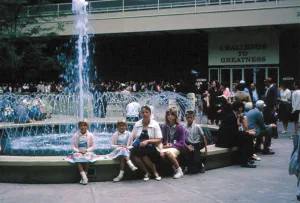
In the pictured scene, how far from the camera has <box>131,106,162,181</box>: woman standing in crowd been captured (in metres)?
7.71

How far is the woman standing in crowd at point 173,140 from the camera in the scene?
7852 millimetres

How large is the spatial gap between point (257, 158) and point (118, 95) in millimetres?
12372

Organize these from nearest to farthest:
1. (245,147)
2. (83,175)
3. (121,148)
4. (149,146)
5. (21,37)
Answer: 1. (83,175)
2. (121,148)
3. (149,146)
4. (245,147)
5. (21,37)

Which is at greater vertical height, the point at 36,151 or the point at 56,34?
the point at 56,34

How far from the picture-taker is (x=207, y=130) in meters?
13.4

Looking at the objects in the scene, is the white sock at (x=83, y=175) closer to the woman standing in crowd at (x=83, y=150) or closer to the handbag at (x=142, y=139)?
the woman standing in crowd at (x=83, y=150)

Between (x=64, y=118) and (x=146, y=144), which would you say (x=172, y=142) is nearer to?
(x=146, y=144)

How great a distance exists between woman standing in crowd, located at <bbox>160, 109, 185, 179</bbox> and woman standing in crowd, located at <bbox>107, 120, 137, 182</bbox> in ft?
2.18

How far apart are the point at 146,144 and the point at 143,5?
22.5 m

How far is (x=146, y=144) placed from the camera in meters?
7.72

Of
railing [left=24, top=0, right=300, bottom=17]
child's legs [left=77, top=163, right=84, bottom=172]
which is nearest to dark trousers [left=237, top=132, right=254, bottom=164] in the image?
child's legs [left=77, top=163, right=84, bottom=172]

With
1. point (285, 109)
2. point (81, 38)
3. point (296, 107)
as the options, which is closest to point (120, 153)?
point (296, 107)

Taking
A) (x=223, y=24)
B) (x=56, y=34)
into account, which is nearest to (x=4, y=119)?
(x=56, y=34)

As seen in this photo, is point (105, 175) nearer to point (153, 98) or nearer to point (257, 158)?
point (257, 158)
